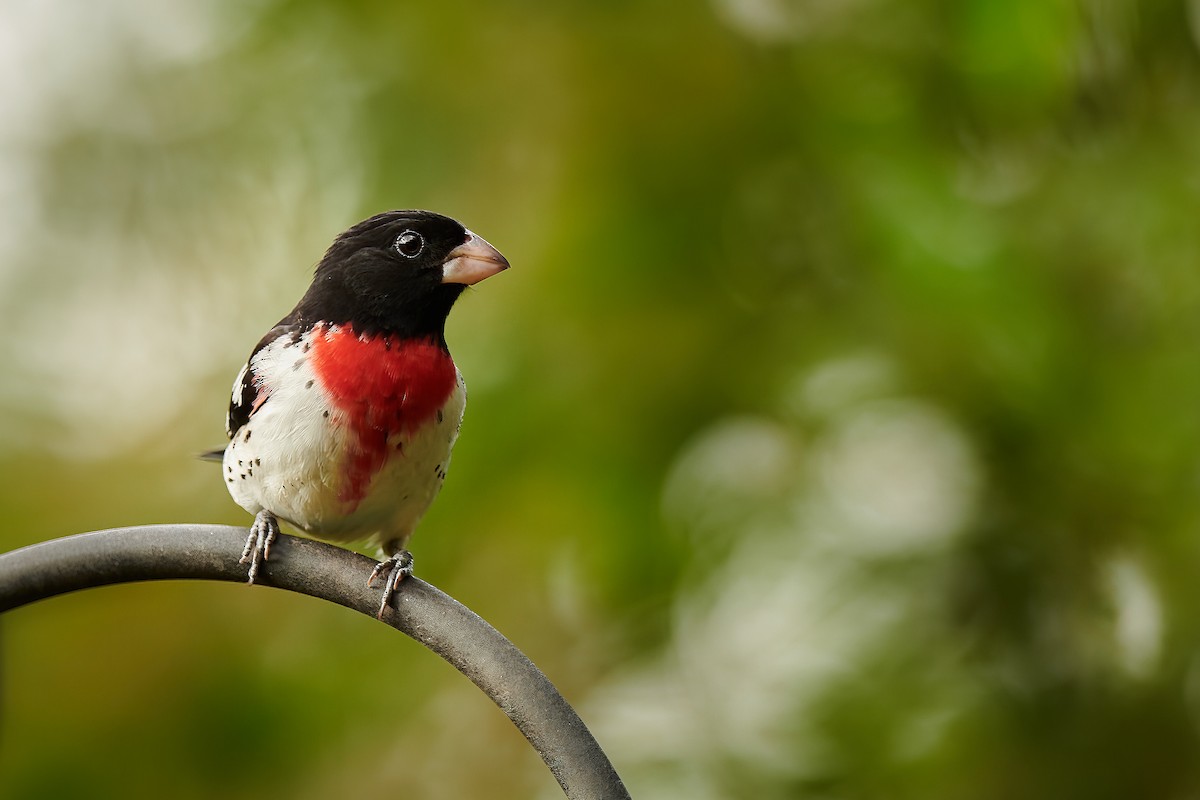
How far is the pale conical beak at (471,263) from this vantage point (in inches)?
86.4

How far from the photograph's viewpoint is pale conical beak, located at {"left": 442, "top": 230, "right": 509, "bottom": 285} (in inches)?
86.4

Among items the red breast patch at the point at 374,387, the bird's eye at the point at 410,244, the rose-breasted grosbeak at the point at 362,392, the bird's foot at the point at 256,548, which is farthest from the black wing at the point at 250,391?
the bird's foot at the point at 256,548

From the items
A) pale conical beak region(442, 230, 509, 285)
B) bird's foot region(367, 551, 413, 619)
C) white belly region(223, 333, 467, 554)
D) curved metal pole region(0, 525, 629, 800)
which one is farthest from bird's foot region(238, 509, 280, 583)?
pale conical beak region(442, 230, 509, 285)

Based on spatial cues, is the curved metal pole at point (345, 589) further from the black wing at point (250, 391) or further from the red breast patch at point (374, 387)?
the black wing at point (250, 391)

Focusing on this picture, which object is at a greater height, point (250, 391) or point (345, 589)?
point (250, 391)

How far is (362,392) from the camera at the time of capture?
7.01ft

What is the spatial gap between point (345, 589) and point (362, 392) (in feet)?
1.77

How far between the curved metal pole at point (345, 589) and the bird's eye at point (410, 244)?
654 millimetres

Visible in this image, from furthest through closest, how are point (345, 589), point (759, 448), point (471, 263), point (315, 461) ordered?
1. point (759, 448)
2. point (471, 263)
3. point (315, 461)
4. point (345, 589)

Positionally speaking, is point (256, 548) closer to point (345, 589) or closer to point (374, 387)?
point (345, 589)

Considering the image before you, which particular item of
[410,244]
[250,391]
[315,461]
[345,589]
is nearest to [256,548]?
[345,589]

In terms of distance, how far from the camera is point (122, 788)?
281cm

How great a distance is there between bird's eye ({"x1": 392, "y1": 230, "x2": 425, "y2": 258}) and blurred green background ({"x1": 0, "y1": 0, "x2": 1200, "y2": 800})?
77cm

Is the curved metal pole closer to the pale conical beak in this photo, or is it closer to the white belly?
the white belly
